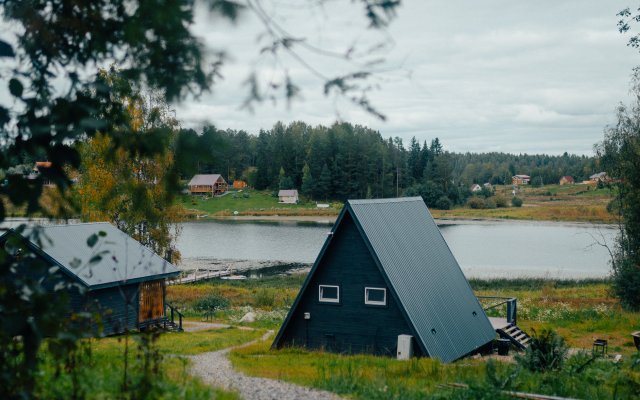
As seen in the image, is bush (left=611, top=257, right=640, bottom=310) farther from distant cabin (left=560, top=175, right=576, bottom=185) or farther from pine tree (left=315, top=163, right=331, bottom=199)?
distant cabin (left=560, top=175, right=576, bottom=185)

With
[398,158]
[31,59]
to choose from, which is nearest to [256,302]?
[31,59]

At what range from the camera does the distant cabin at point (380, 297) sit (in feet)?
57.5

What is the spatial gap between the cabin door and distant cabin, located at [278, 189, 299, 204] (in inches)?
2847

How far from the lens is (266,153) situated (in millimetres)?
108188

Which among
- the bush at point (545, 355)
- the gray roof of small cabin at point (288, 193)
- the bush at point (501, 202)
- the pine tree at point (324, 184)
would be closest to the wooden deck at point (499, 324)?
the bush at point (545, 355)

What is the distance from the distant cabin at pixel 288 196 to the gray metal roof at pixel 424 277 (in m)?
77.5

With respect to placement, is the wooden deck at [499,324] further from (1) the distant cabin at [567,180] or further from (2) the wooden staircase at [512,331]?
(1) the distant cabin at [567,180]

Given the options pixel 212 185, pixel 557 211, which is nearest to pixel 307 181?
pixel 212 185

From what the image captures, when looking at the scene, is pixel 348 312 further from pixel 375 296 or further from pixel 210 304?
pixel 210 304

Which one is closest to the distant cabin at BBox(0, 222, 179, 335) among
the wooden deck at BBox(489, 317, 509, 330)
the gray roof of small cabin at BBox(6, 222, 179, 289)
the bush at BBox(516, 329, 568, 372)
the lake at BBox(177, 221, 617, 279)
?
the gray roof of small cabin at BBox(6, 222, 179, 289)

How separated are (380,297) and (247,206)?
270 ft

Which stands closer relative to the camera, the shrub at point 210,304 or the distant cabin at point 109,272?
the distant cabin at point 109,272

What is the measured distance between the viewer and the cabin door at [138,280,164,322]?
82.0ft

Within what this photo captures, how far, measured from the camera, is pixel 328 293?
18891mm
